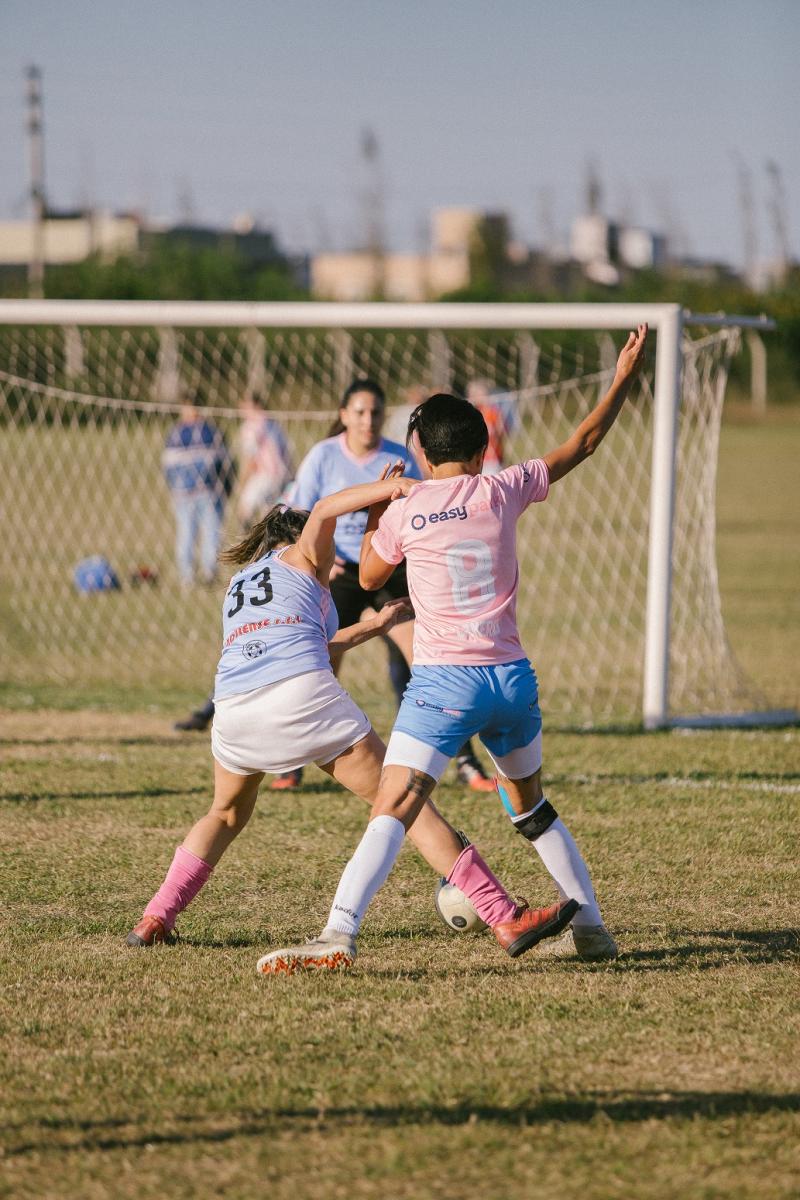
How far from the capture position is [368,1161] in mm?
3287

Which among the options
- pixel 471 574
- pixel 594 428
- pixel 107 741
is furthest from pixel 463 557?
pixel 107 741

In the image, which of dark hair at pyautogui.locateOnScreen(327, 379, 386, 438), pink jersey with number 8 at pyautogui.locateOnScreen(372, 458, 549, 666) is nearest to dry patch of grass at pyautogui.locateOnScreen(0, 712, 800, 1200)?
pink jersey with number 8 at pyautogui.locateOnScreen(372, 458, 549, 666)

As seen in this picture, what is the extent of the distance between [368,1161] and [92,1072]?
89cm

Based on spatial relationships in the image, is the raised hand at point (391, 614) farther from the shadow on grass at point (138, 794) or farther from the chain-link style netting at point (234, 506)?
the shadow on grass at point (138, 794)

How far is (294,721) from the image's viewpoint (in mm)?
4660

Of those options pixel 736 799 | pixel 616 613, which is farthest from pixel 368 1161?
pixel 616 613

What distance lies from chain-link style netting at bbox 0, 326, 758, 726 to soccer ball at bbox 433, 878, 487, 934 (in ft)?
5.33

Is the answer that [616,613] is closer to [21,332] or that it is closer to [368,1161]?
[368,1161]

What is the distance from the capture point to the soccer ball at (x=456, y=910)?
4.90 meters

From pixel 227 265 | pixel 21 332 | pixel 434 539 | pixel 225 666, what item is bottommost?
pixel 225 666

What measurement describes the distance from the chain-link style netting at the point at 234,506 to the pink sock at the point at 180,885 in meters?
1.33

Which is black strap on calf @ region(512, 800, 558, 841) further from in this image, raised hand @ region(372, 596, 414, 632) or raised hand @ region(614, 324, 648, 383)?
raised hand @ region(614, 324, 648, 383)

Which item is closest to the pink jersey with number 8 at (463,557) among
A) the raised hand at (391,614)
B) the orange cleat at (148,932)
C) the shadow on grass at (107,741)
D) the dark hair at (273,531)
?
the raised hand at (391,614)

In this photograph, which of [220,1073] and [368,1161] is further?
[220,1073]
